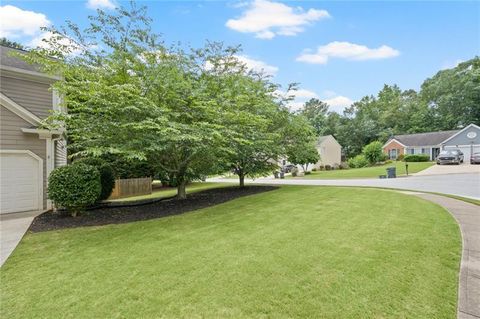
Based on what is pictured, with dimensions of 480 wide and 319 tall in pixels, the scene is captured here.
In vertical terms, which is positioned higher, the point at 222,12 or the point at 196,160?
the point at 222,12

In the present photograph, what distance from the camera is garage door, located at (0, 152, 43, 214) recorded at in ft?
27.3

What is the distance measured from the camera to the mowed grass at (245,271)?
9.23 feet

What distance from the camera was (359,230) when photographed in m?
5.39

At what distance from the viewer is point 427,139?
121ft

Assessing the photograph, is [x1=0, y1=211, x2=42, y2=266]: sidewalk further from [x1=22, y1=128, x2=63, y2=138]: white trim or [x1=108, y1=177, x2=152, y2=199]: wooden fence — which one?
[x1=108, y1=177, x2=152, y2=199]: wooden fence

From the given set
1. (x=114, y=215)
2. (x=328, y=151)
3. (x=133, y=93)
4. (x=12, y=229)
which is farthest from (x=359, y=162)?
(x=12, y=229)

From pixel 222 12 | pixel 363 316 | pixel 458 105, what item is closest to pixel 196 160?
pixel 222 12

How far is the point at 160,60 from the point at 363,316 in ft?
27.7

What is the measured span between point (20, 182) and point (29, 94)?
11.8 feet

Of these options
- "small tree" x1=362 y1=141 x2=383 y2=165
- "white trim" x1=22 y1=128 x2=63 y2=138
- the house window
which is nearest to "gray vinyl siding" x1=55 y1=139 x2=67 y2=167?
"white trim" x1=22 y1=128 x2=63 y2=138

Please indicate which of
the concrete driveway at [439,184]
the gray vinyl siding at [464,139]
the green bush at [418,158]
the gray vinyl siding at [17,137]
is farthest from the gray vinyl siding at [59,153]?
the gray vinyl siding at [464,139]

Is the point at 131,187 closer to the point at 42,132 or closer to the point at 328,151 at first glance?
the point at 42,132

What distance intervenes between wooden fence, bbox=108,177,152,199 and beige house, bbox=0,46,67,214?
6313mm

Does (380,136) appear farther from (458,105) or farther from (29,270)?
(29,270)
